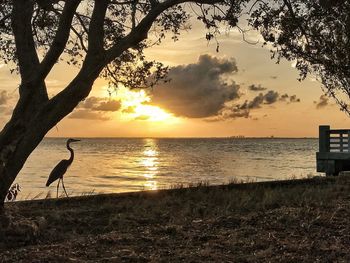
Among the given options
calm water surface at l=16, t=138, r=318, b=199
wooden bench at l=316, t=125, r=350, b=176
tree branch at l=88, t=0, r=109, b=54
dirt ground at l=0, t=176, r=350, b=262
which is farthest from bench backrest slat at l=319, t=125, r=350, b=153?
tree branch at l=88, t=0, r=109, b=54

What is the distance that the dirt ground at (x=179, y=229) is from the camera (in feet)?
23.5

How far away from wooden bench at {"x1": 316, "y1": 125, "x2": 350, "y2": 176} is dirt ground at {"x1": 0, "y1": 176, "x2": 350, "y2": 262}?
19.1m

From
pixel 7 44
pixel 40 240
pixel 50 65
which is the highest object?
pixel 7 44

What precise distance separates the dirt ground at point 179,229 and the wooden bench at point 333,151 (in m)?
19.1

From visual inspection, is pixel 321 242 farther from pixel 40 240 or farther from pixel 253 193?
pixel 253 193

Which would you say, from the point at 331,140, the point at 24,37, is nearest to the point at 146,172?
the point at 331,140

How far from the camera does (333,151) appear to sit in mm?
33438

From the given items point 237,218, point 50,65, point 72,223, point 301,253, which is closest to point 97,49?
point 50,65

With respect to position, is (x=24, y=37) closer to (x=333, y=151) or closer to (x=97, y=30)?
(x=97, y=30)

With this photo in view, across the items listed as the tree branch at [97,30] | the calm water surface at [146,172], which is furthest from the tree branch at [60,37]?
the calm water surface at [146,172]

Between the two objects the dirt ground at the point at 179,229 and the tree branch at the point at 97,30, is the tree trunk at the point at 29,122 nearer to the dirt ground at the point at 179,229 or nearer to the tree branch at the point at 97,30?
the tree branch at the point at 97,30

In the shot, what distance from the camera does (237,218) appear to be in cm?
991

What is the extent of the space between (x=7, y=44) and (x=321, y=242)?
10.2 meters

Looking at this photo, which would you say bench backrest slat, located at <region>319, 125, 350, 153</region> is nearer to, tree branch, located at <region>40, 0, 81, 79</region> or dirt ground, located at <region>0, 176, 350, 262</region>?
dirt ground, located at <region>0, 176, 350, 262</region>
